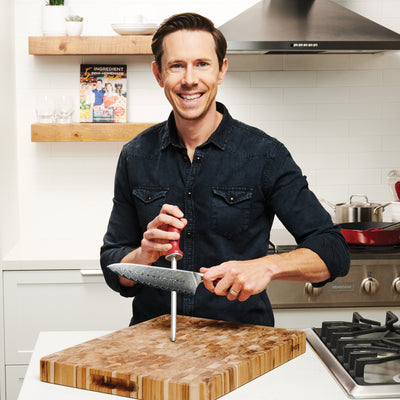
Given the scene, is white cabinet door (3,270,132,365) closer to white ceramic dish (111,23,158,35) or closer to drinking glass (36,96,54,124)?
drinking glass (36,96,54,124)

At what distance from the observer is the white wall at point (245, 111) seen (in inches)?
148

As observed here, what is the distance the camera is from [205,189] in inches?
80.4

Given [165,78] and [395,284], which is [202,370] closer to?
[165,78]

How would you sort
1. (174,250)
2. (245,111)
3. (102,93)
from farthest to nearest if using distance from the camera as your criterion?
(245,111) < (102,93) < (174,250)

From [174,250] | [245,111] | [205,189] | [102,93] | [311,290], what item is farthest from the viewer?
[245,111]

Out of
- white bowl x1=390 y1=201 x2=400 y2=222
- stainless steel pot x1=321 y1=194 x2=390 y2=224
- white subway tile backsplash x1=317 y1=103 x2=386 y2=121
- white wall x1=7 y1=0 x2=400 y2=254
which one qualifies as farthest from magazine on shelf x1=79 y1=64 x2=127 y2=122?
white bowl x1=390 y1=201 x2=400 y2=222

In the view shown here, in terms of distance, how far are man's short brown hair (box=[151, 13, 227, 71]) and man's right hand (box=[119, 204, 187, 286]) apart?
57 cm

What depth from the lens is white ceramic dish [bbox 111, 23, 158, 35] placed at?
3.52 m

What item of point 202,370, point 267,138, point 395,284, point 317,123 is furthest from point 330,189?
point 202,370

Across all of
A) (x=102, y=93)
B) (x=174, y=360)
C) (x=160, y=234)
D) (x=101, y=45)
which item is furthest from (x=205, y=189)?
(x=102, y=93)

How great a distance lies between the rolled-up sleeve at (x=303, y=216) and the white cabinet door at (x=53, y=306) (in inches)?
55.1

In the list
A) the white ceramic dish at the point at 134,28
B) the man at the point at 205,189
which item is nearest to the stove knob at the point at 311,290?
the man at the point at 205,189

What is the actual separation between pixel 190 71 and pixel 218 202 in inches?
15.6

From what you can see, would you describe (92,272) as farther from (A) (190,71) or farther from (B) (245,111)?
(A) (190,71)
